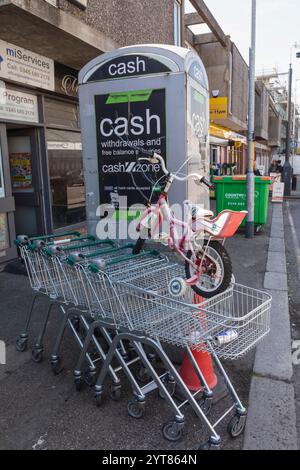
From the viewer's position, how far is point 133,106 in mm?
4059

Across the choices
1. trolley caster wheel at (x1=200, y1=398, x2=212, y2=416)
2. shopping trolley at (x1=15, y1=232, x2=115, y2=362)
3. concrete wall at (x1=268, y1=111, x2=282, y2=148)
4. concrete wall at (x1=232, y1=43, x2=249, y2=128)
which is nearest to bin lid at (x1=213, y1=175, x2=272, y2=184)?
shopping trolley at (x1=15, y1=232, x2=115, y2=362)

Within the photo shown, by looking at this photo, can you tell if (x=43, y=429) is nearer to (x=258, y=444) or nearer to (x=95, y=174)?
(x=258, y=444)

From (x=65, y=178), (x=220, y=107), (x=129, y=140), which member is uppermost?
(x=220, y=107)

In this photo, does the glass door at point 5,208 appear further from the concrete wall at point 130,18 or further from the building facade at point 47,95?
the concrete wall at point 130,18

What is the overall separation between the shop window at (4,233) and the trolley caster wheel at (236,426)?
481 cm

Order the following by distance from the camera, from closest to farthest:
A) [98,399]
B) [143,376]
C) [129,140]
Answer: [98,399] → [143,376] → [129,140]

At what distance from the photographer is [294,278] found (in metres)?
6.04

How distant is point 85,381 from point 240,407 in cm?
120

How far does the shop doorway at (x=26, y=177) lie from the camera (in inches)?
281

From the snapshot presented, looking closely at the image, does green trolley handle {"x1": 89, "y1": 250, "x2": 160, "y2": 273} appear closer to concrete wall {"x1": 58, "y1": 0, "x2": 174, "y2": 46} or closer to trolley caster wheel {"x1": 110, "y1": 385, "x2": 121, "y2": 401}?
trolley caster wheel {"x1": 110, "y1": 385, "x2": 121, "y2": 401}

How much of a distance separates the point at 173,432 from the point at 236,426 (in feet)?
1.37

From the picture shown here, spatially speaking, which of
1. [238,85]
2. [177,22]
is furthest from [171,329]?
[238,85]

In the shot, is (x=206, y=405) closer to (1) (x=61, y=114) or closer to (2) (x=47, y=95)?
(2) (x=47, y=95)

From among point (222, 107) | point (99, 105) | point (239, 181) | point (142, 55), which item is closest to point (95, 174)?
point (99, 105)
